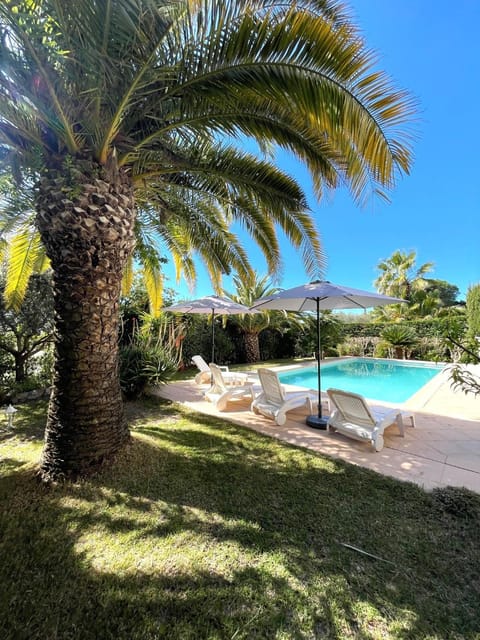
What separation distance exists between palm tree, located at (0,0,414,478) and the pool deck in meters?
3.36

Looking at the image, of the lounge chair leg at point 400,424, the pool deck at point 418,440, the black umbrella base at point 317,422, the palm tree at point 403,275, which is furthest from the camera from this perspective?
the palm tree at point 403,275

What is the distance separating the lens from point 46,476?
4.22 meters

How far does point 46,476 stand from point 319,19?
23.3 feet

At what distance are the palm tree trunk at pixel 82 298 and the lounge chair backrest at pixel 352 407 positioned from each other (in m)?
4.29

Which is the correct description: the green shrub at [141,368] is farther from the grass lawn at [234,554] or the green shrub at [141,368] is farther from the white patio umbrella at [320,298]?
the grass lawn at [234,554]

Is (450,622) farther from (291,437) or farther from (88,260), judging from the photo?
(88,260)

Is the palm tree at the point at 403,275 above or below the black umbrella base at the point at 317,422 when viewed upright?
above

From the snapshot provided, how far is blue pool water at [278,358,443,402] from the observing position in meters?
12.0

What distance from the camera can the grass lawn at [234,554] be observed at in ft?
7.27

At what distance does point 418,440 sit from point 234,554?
15.2ft

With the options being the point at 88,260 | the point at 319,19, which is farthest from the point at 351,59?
the point at 88,260

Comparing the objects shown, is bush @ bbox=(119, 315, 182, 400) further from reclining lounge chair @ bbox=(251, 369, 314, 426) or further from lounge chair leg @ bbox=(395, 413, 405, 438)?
lounge chair leg @ bbox=(395, 413, 405, 438)

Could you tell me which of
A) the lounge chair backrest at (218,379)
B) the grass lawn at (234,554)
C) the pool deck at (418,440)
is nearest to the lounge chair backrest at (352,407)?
the pool deck at (418,440)

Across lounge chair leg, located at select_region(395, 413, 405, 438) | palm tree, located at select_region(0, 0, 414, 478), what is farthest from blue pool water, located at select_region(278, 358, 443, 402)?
palm tree, located at select_region(0, 0, 414, 478)
